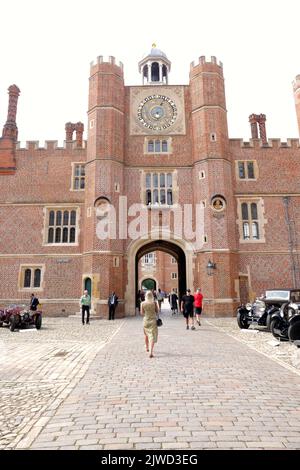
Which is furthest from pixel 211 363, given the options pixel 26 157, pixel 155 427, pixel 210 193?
pixel 26 157

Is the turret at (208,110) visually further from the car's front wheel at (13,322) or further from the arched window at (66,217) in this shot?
the car's front wheel at (13,322)

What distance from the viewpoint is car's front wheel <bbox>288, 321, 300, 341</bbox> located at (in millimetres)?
9523

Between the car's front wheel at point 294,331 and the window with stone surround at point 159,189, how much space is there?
1243 cm

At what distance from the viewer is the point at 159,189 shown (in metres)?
20.9

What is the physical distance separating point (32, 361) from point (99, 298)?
11129mm

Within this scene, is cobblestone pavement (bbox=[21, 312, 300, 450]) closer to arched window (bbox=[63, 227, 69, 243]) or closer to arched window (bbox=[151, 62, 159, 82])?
arched window (bbox=[63, 227, 69, 243])

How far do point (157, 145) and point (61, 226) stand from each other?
8.74m

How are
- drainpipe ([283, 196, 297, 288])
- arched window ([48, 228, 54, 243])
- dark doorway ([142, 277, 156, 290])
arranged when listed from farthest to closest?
dark doorway ([142, 277, 156, 290])
arched window ([48, 228, 54, 243])
drainpipe ([283, 196, 297, 288])

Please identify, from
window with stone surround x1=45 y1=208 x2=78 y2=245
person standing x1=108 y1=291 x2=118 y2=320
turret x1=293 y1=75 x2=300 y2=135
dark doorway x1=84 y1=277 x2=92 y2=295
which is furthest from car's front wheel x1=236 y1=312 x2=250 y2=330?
turret x1=293 y1=75 x2=300 y2=135

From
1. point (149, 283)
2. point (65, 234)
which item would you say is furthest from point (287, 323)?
point (149, 283)

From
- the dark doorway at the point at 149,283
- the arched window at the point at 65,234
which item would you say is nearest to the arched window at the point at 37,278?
the arched window at the point at 65,234

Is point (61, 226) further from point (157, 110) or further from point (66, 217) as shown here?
point (157, 110)

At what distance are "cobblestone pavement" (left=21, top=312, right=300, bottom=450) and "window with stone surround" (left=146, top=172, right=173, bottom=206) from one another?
14.4 m

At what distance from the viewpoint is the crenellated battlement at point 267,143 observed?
2202cm
